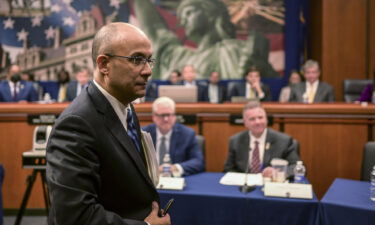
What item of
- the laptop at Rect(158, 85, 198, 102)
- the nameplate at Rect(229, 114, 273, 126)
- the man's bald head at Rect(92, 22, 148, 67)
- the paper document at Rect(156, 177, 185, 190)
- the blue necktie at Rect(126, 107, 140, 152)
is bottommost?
the paper document at Rect(156, 177, 185, 190)

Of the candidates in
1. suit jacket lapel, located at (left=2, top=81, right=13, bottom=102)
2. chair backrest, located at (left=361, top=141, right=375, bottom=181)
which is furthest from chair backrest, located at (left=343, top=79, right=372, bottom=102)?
suit jacket lapel, located at (left=2, top=81, right=13, bottom=102)

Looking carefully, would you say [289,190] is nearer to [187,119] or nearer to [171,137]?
[171,137]

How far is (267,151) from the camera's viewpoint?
348 centimetres

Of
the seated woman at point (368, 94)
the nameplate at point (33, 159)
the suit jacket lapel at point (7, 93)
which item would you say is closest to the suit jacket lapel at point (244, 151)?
the nameplate at point (33, 159)

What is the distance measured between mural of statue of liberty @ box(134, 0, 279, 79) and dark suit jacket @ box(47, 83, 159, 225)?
7936 mm

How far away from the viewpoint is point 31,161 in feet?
11.4

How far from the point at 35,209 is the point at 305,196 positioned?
2980mm

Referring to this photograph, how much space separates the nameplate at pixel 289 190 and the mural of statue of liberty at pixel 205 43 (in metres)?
6.67

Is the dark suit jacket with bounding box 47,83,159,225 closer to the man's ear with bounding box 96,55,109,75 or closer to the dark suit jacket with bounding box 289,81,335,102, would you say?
the man's ear with bounding box 96,55,109,75

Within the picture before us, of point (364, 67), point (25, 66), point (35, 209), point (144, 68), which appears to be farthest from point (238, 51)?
point (144, 68)

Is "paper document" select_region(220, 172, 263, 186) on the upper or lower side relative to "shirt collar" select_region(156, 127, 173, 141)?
lower

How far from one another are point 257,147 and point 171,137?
2.48ft

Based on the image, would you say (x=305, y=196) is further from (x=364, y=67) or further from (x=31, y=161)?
(x=364, y=67)

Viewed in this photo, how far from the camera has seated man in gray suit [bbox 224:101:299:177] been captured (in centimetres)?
346
